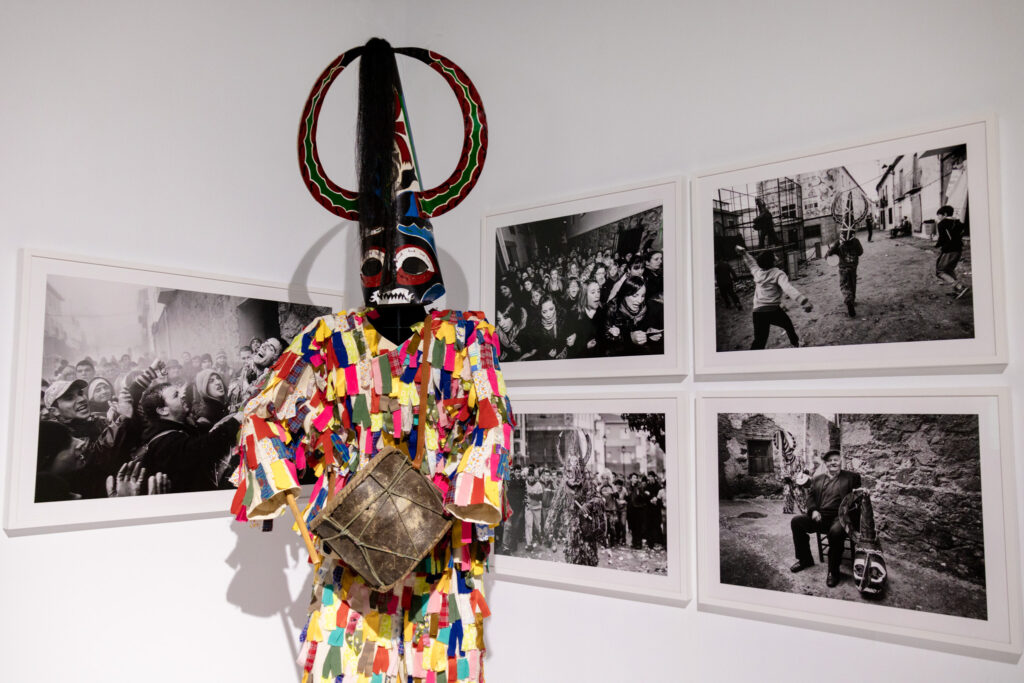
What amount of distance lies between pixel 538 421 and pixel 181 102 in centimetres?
117

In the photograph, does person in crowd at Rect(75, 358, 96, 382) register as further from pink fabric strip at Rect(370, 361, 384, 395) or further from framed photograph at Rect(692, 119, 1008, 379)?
framed photograph at Rect(692, 119, 1008, 379)

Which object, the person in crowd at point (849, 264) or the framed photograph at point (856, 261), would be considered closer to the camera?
the framed photograph at point (856, 261)

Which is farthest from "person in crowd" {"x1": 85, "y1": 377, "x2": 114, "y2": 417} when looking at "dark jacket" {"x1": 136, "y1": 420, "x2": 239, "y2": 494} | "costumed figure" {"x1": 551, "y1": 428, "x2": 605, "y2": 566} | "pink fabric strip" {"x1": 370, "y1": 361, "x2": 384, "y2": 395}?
"costumed figure" {"x1": 551, "y1": 428, "x2": 605, "y2": 566}

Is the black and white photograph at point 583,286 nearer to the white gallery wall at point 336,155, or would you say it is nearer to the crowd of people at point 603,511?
the white gallery wall at point 336,155

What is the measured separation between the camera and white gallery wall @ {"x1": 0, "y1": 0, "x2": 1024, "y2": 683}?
1440mm

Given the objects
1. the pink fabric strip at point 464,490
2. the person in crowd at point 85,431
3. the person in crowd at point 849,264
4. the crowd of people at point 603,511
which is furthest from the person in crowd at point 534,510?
the person in crowd at point 85,431

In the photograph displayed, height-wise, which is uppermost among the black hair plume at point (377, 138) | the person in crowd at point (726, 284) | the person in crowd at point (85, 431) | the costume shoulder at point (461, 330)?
the black hair plume at point (377, 138)

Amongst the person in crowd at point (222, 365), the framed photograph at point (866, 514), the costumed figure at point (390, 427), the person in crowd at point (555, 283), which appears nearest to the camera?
the framed photograph at point (866, 514)

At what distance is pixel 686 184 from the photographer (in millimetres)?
1692

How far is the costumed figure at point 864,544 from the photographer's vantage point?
1394 mm

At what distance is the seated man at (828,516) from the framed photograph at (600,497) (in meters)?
0.25

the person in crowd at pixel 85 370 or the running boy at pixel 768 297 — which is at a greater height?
the running boy at pixel 768 297

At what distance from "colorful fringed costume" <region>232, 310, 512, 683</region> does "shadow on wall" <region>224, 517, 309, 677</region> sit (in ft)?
1.17

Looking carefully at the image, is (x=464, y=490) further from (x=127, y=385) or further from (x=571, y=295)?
(x=127, y=385)
